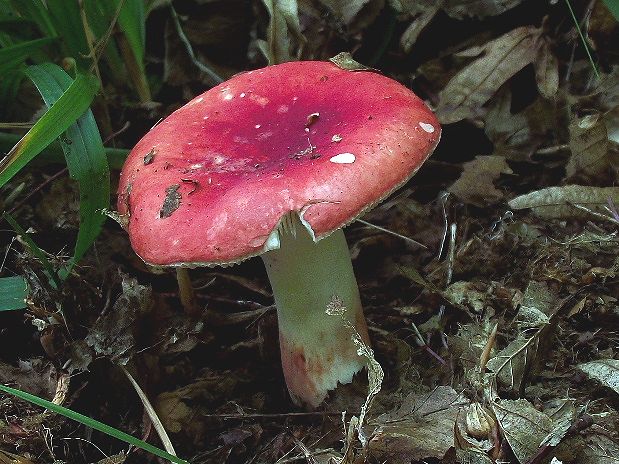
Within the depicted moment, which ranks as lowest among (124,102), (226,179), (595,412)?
(595,412)

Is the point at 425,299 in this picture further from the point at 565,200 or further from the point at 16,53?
the point at 16,53

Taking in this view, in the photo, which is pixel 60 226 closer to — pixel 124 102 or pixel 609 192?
pixel 124 102

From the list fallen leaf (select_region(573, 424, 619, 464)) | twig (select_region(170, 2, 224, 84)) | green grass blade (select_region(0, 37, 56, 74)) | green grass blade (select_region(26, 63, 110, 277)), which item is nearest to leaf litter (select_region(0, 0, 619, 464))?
fallen leaf (select_region(573, 424, 619, 464))

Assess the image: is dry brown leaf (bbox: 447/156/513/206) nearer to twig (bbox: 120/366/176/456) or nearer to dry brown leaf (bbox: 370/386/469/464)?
dry brown leaf (bbox: 370/386/469/464)

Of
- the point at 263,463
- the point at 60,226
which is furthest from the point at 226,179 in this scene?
the point at 60,226

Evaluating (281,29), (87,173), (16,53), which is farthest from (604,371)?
(16,53)
